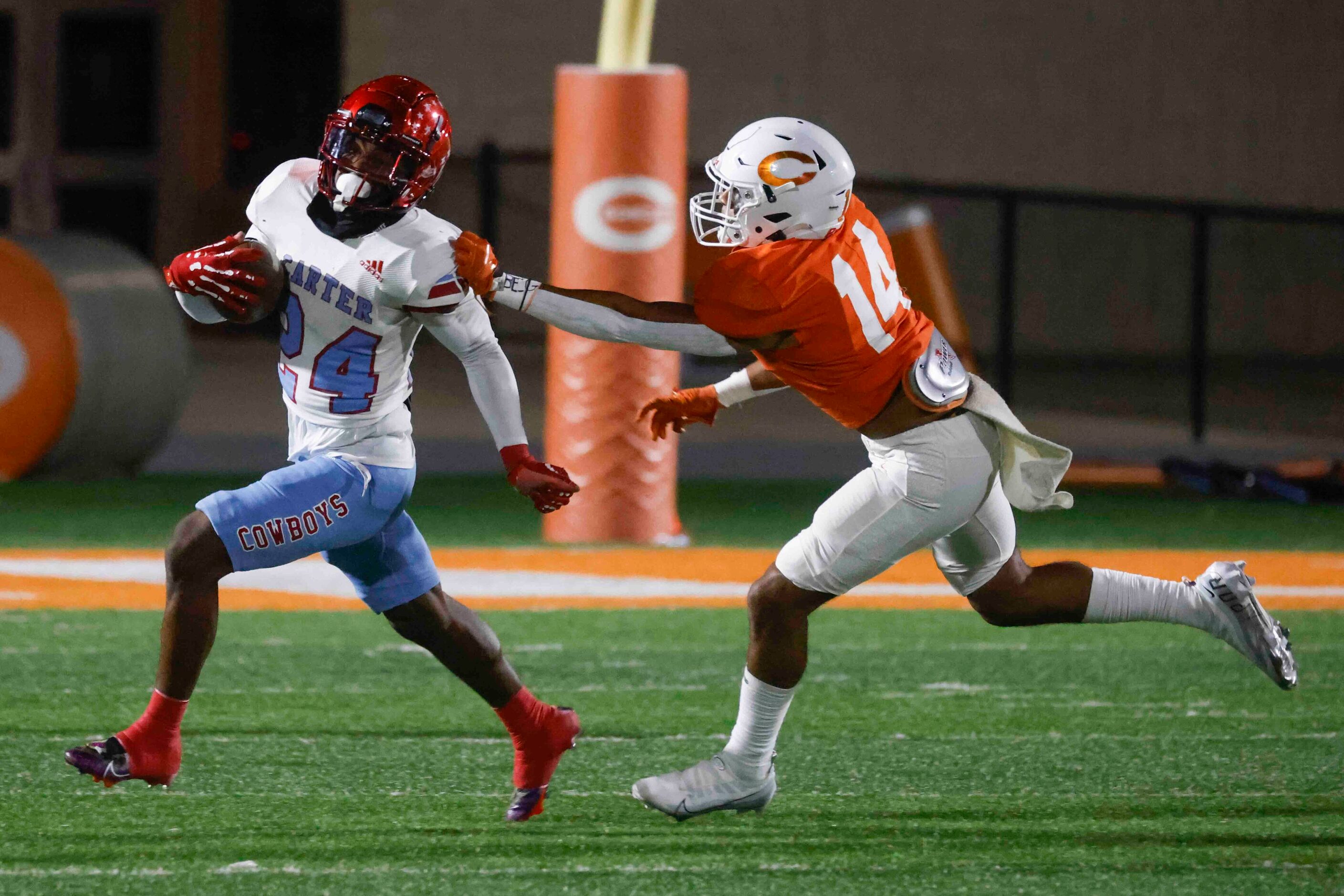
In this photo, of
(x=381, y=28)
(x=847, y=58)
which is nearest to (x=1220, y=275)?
(x=847, y=58)

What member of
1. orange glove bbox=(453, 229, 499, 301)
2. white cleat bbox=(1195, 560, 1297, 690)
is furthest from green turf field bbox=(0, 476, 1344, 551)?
orange glove bbox=(453, 229, 499, 301)

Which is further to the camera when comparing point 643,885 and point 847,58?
point 847,58

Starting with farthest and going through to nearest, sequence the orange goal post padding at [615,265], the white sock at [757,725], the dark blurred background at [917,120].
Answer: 1. the dark blurred background at [917,120]
2. the orange goal post padding at [615,265]
3. the white sock at [757,725]

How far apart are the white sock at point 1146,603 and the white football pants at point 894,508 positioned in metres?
0.48

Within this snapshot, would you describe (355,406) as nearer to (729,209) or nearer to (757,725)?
(729,209)

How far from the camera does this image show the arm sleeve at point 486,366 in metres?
4.09

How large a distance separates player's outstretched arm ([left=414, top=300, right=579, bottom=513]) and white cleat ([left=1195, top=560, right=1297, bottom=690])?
1.48 meters

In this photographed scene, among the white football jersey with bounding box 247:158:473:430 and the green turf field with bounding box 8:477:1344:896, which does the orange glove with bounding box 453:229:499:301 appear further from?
the green turf field with bounding box 8:477:1344:896

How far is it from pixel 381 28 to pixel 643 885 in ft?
46.4

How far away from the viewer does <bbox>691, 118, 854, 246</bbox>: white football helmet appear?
4008 mm

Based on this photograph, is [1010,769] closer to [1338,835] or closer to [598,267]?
[1338,835]

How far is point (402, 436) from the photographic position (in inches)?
166

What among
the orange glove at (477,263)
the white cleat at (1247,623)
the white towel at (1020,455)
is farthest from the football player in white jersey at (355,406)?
the white cleat at (1247,623)

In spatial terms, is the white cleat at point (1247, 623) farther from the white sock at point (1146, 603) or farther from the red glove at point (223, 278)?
the red glove at point (223, 278)
